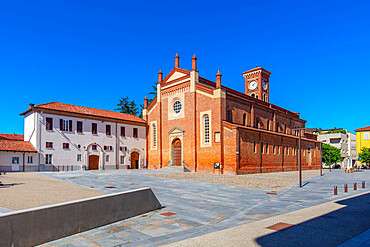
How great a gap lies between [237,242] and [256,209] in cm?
507

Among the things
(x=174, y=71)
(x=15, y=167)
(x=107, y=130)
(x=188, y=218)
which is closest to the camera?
(x=188, y=218)

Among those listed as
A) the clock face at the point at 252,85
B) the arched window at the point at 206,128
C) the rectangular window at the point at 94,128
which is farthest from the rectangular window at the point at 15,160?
the clock face at the point at 252,85

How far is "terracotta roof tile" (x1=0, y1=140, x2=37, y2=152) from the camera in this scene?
2986cm

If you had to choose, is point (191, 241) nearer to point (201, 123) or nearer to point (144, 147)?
point (201, 123)

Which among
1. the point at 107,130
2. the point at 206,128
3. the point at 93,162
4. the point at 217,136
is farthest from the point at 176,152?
the point at 93,162

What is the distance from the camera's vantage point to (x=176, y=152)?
3900 centimetres

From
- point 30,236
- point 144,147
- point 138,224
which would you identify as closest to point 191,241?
point 138,224

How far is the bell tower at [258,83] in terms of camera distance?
192 feet

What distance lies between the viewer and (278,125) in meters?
49.7

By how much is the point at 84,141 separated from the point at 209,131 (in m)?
16.3

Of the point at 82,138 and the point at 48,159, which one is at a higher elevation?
the point at 82,138

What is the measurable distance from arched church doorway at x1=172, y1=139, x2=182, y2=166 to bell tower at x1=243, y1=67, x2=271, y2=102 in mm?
26388

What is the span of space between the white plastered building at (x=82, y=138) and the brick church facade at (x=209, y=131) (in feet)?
10.2

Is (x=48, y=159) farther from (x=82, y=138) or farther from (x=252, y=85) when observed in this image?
(x=252, y=85)
